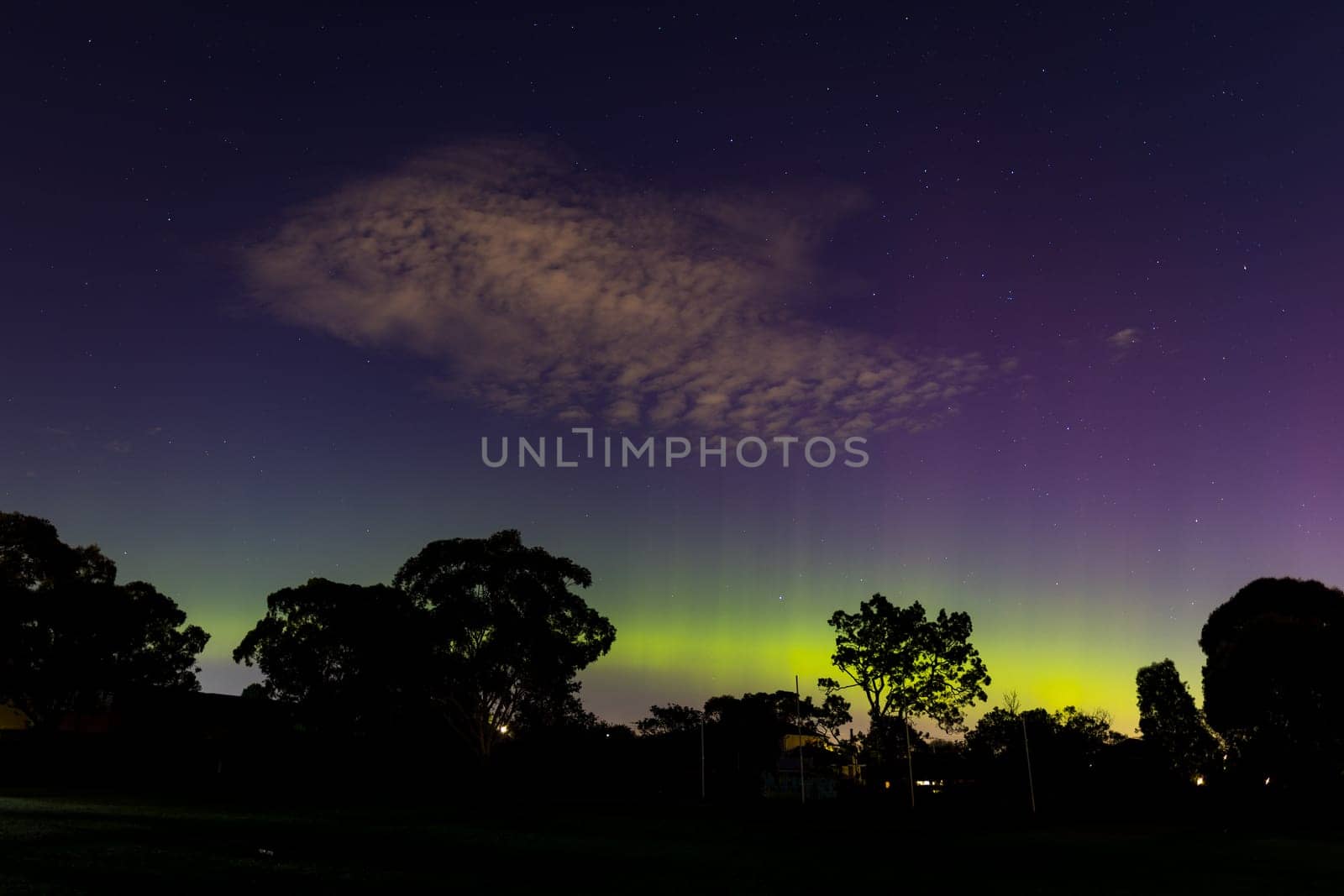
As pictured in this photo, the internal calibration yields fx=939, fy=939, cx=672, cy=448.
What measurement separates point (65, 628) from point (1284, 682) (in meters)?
73.6

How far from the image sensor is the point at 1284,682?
2226 inches

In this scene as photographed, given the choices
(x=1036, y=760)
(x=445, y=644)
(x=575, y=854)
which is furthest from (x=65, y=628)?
(x=1036, y=760)

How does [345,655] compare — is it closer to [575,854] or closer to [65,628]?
[65,628]

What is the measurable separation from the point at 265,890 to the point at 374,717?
4812cm

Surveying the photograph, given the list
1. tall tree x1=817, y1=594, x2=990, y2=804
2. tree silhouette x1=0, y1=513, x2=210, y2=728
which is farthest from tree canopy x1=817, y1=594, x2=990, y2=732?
tree silhouette x1=0, y1=513, x2=210, y2=728

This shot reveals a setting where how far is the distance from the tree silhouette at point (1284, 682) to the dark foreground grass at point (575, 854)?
72.7ft

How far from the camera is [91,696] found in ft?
197

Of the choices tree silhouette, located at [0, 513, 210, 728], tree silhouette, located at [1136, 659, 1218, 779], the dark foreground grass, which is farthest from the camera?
tree silhouette, located at [1136, 659, 1218, 779]

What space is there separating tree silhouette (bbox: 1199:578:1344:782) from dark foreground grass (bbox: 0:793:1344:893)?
2216 centimetres

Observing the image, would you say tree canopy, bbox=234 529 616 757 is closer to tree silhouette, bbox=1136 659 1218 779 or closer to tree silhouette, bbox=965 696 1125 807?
tree silhouette, bbox=965 696 1125 807

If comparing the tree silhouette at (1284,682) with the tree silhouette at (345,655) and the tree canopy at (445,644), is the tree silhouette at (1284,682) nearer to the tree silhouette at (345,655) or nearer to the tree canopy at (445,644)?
the tree canopy at (445,644)

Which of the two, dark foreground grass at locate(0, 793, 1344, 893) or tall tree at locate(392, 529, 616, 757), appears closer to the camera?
dark foreground grass at locate(0, 793, 1344, 893)

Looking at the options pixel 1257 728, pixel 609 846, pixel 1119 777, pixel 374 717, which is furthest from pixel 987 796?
pixel 609 846

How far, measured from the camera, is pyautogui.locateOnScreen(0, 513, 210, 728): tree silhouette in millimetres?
55000
